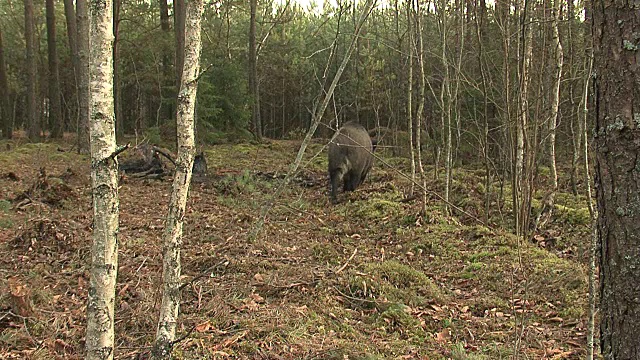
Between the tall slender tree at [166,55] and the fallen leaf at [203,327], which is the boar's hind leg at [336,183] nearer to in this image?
the fallen leaf at [203,327]

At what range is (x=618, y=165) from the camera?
5.96 ft

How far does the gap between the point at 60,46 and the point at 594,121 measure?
29.1m

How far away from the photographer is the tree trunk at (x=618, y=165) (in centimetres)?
177

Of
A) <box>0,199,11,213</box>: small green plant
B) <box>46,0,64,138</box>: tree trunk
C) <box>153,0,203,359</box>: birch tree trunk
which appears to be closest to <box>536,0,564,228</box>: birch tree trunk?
<box>153,0,203,359</box>: birch tree trunk

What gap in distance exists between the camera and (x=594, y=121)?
6.28ft

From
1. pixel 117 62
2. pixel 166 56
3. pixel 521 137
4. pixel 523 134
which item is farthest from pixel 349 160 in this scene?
pixel 166 56

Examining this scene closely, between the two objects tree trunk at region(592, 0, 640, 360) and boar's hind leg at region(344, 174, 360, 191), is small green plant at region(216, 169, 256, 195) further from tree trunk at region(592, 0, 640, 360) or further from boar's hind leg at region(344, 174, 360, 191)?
tree trunk at region(592, 0, 640, 360)

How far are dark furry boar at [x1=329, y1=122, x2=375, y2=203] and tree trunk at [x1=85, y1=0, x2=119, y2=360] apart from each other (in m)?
7.70

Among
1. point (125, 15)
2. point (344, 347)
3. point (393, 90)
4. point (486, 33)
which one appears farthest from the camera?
point (125, 15)

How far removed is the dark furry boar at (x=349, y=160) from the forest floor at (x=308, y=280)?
1017 millimetres

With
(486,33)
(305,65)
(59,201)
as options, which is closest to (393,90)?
(486,33)

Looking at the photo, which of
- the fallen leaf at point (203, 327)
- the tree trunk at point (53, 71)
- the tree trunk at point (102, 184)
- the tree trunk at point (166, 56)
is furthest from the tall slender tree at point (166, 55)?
the tree trunk at point (102, 184)

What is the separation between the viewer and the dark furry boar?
35.1 ft

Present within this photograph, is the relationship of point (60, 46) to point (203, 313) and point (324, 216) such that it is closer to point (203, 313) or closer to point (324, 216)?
point (324, 216)
